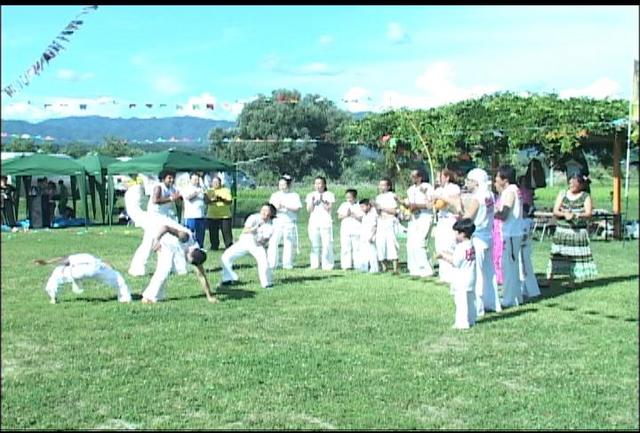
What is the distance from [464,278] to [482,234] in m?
1.00

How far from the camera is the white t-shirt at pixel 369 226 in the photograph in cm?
1334

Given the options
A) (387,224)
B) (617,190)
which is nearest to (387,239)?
(387,224)

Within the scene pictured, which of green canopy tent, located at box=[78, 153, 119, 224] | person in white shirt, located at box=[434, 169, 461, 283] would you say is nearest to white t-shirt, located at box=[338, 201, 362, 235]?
person in white shirt, located at box=[434, 169, 461, 283]

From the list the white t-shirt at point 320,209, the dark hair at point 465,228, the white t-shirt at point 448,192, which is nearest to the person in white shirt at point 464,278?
the dark hair at point 465,228

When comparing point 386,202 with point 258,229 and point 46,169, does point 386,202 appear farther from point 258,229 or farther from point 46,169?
point 46,169

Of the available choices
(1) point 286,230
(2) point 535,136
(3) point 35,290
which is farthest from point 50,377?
(2) point 535,136

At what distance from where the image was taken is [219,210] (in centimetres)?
1606

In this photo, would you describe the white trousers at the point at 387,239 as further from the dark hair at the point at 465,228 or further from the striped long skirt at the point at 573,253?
the dark hair at the point at 465,228

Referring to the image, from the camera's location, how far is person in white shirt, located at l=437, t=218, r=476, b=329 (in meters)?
8.30

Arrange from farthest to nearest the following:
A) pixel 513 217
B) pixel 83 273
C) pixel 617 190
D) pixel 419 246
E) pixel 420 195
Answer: pixel 617 190 < pixel 419 246 < pixel 420 195 < pixel 513 217 < pixel 83 273

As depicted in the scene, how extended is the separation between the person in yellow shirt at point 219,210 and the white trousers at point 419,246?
14.7 feet

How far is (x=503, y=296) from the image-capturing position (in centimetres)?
986

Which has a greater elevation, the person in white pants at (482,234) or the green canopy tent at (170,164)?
the green canopy tent at (170,164)

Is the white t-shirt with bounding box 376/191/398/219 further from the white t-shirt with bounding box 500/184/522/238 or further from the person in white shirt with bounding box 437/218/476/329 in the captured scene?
the person in white shirt with bounding box 437/218/476/329
